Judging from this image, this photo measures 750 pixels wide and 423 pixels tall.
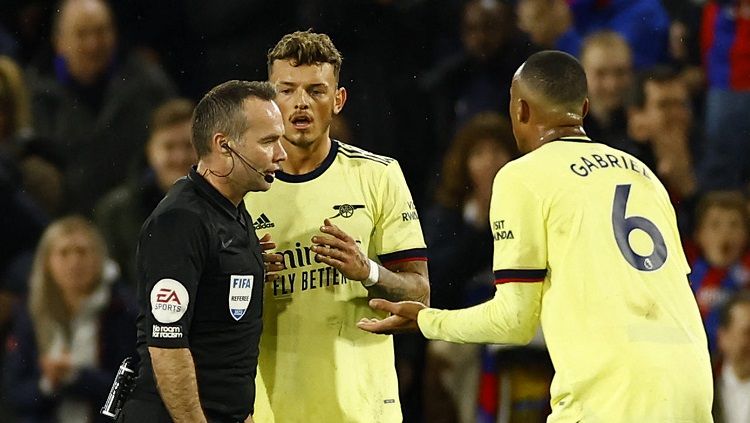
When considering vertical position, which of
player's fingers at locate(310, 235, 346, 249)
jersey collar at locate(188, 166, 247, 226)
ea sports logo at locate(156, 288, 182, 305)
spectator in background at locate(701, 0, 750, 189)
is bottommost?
ea sports logo at locate(156, 288, 182, 305)

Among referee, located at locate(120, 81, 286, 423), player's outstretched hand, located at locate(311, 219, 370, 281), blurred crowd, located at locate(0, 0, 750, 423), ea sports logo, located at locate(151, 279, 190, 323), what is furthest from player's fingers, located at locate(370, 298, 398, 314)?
blurred crowd, located at locate(0, 0, 750, 423)

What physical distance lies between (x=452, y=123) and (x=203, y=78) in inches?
59.2

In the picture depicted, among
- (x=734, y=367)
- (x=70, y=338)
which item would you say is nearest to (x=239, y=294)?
(x=70, y=338)

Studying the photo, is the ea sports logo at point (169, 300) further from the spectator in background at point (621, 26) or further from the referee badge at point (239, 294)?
the spectator in background at point (621, 26)

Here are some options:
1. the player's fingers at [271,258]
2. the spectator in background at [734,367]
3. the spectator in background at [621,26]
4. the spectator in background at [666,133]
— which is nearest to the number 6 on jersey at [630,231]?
the player's fingers at [271,258]

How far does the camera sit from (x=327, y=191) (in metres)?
4.59

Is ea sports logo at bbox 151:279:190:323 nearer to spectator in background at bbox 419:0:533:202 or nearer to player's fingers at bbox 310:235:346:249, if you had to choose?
player's fingers at bbox 310:235:346:249

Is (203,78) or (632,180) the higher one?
(203,78)

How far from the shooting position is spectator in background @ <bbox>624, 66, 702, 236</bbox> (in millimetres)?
7160

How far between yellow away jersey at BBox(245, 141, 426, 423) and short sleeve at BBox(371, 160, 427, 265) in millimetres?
64

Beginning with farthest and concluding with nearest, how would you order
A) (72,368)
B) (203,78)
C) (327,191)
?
(203,78) → (72,368) → (327,191)

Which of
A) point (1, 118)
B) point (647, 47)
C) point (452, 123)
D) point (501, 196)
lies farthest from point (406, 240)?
point (1, 118)

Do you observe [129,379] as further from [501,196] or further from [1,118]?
[1,118]

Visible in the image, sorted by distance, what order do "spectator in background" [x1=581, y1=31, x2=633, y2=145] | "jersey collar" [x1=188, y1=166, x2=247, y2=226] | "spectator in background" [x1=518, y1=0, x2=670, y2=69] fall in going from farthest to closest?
1. "spectator in background" [x1=518, y1=0, x2=670, y2=69]
2. "spectator in background" [x1=581, y1=31, x2=633, y2=145]
3. "jersey collar" [x1=188, y1=166, x2=247, y2=226]
